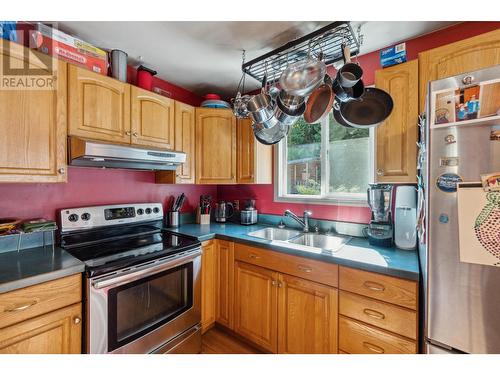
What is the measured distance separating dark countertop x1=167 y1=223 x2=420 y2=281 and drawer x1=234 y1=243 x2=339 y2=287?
4cm

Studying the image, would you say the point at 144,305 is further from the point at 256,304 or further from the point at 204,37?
the point at 204,37

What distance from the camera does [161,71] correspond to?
197cm

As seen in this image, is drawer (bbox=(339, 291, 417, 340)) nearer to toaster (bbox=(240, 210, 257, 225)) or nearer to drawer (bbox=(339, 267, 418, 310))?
drawer (bbox=(339, 267, 418, 310))

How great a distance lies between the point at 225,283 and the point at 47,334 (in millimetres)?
1089

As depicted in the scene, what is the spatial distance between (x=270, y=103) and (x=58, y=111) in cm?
131

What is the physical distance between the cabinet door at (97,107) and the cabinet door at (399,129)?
171 centimetres

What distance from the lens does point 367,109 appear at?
130cm

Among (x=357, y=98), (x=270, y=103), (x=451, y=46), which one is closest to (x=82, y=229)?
(x=270, y=103)

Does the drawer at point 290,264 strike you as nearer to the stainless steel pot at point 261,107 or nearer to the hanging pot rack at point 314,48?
the stainless steel pot at point 261,107

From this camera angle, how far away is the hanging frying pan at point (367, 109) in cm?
123

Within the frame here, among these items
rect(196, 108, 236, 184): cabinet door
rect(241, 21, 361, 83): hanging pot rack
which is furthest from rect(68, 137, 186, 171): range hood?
rect(241, 21, 361, 83): hanging pot rack

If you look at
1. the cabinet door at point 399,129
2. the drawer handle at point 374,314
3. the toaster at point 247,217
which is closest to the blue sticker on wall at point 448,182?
the cabinet door at point 399,129
